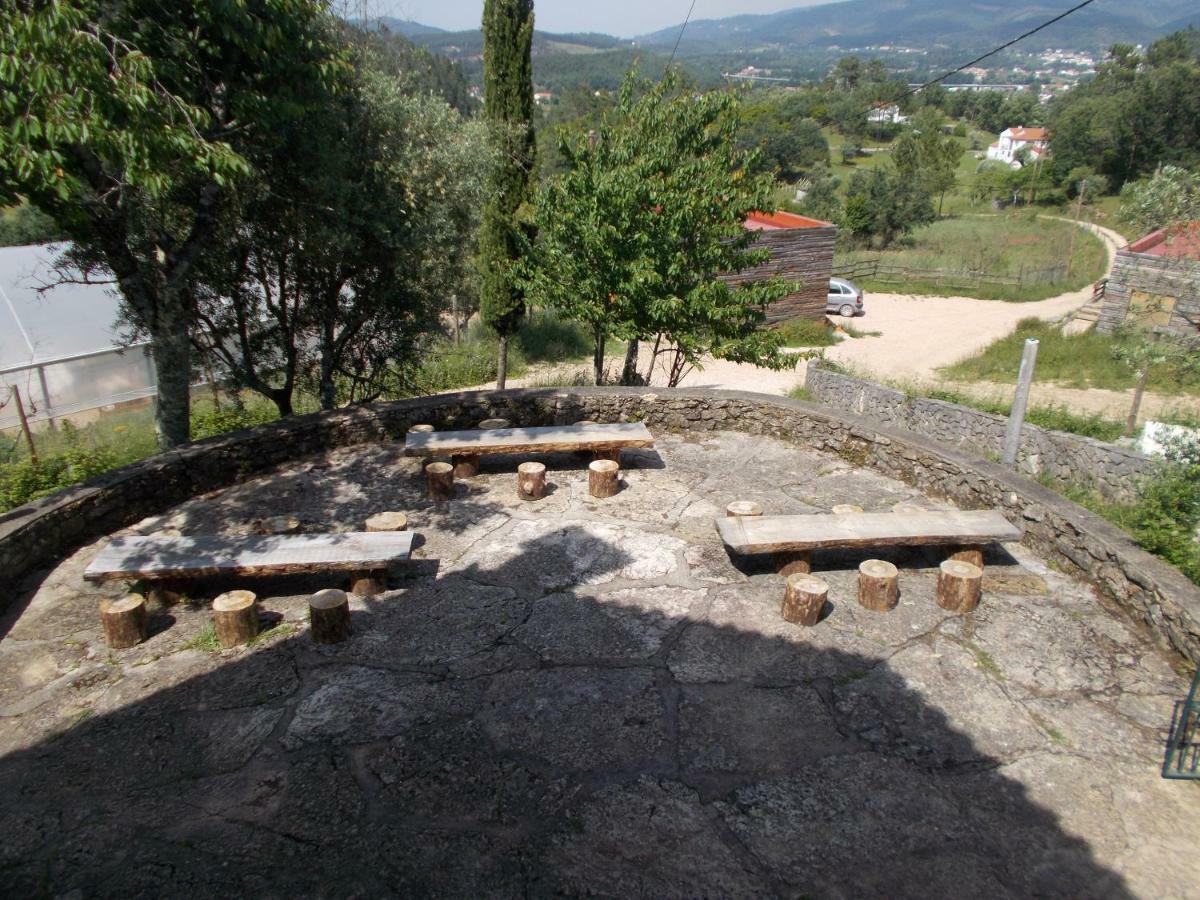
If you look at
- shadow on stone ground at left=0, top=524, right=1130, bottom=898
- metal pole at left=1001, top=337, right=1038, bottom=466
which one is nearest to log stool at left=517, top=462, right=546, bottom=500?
shadow on stone ground at left=0, top=524, right=1130, bottom=898

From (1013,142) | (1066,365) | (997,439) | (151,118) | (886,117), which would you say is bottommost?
(1066,365)

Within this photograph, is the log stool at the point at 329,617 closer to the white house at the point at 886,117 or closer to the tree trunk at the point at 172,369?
the tree trunk at the point at 172,369

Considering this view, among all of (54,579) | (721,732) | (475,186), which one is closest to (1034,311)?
(475,186)

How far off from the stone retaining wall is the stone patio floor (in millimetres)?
3381

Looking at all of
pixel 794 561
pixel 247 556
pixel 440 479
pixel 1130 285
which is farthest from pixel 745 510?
pixel 1130 285

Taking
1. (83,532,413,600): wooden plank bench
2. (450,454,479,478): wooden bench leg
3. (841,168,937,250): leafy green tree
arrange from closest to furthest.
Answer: (83,532,413,600): wooden plank bench → (450,454,479,478): wooden bench leg → (841,168,937,250): leafy green tree

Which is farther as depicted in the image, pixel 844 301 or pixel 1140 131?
pixel 1140 131

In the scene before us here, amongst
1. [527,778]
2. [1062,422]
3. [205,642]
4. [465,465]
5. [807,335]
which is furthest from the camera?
[807,335]

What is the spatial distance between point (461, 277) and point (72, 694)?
7.01 metres

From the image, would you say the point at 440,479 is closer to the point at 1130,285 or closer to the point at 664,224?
the point at 664,224

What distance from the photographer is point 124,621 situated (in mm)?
5074

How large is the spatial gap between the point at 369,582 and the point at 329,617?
67 cm

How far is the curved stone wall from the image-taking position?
5562mm

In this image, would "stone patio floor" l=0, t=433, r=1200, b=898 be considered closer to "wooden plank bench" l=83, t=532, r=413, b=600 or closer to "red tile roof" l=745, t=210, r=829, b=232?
"wooden plank bench" l=83, t=532, r=413, b=600
